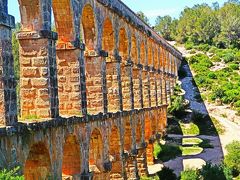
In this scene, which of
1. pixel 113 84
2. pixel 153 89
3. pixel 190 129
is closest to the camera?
pixel 113 84

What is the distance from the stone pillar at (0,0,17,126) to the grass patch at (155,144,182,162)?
19.4 metres

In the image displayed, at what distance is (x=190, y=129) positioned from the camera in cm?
3834

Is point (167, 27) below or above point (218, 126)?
above

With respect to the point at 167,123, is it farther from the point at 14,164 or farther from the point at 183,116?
the point at 14,164

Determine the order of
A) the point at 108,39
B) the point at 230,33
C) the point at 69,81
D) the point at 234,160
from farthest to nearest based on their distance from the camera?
the point at 230,33 < the point at 234,160 < the point at 108,39 < the point at 69,81

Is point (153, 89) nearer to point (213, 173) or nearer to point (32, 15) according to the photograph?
point (213, 173)

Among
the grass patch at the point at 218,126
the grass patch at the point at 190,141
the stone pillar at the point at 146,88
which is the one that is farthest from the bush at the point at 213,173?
the grass patch at the point at 218,126

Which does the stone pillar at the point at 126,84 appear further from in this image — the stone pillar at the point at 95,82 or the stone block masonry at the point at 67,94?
the stone pillar at the point at 95,82

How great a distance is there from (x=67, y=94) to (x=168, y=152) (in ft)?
53.2

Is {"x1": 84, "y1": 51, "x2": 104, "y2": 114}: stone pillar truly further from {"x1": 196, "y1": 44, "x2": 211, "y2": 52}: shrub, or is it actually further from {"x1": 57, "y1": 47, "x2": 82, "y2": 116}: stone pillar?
{"x1": 196, "y1": 44, "x2": 211, "y2": 52}: shrub

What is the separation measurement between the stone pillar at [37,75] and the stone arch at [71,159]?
2359 mm

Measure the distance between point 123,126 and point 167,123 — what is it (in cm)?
1814

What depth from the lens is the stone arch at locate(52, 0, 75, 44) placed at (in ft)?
47.7

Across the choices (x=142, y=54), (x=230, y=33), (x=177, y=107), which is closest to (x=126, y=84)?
(x=142, y=54)
